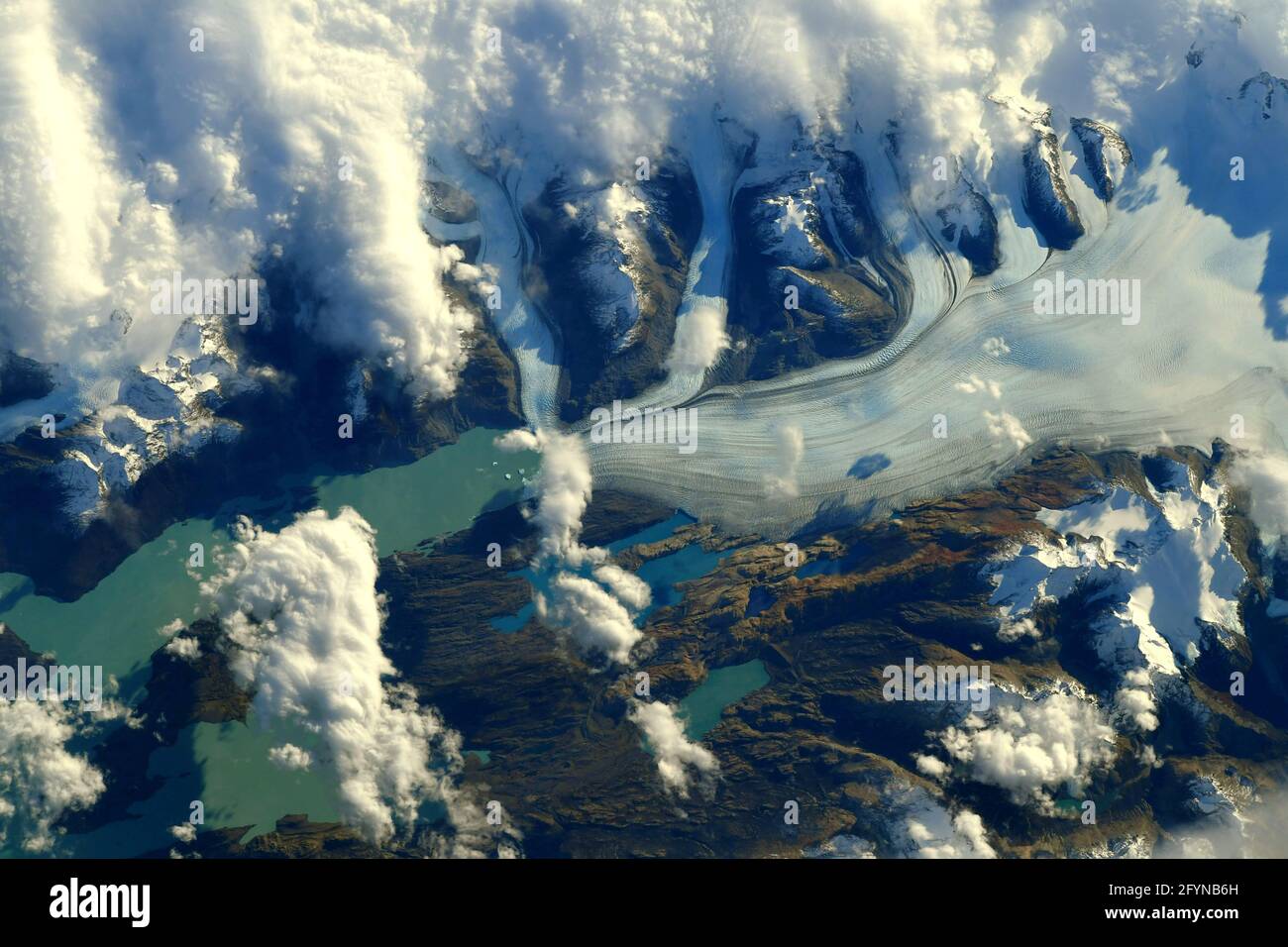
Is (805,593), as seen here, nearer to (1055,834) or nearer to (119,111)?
(1055,834)

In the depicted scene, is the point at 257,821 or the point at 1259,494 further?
the point at 1259,494

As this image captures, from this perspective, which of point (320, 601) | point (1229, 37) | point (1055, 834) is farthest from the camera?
point (1229, 37)

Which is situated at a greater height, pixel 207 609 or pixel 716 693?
pixel 207 609

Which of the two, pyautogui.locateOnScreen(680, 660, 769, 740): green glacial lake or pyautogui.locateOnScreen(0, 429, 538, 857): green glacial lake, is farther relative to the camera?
pyautogui.locateOnScreen(680, 660, 769, 740): green glacial lake

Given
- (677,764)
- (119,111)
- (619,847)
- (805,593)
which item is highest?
(119,111)

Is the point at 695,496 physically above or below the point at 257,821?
above

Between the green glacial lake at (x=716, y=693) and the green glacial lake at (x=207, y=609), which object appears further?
the green glacial lake at (x=716, y=693)

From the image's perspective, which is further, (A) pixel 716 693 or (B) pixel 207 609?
(B) pixel 207 609

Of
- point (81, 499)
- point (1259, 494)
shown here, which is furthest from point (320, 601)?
point (1259, 494)
